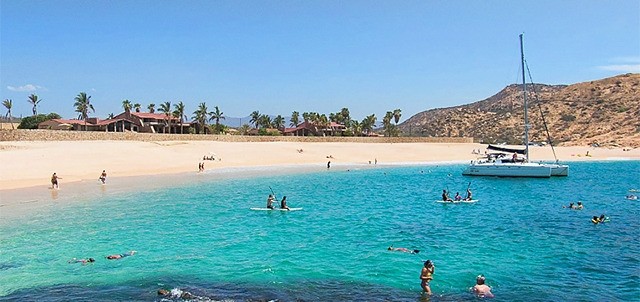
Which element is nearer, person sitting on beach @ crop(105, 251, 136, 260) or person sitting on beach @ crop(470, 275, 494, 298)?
person sitting on beach @ crop(470, 275, 494, 298)

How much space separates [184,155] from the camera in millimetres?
Answer: 69438

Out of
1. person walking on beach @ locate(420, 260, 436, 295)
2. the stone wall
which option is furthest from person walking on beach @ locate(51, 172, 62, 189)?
the stone wall

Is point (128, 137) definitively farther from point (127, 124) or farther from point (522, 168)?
point (522, 168)

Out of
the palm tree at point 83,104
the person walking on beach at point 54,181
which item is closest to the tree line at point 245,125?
the palm tree at point 83,104

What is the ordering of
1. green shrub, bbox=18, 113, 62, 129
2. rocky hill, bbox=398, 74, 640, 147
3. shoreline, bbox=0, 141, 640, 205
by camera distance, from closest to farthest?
1. shoreline, bbox=0, 141, 640, 205
2. green shrub, bbox=18, 113, 62, 129
3. rocky hill, bbox=398, 74, 640, 147

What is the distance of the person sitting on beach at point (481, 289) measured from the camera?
47.1ft

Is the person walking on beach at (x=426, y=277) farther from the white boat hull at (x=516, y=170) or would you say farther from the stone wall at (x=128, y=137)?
the stone wall at (x=128, y=137)

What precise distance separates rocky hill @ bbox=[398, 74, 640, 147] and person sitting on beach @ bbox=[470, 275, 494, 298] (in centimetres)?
10844

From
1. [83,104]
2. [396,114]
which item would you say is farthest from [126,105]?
[396,114]

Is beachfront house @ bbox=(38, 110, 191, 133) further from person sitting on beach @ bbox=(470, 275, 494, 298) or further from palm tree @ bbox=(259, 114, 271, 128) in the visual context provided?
person sitting on beach @ bbox=(470, 275, 494, 298)

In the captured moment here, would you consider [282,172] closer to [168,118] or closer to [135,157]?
[135,157]

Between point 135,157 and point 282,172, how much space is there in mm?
18176

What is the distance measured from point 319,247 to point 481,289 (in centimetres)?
791

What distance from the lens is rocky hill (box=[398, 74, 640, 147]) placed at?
11938 centimetres
